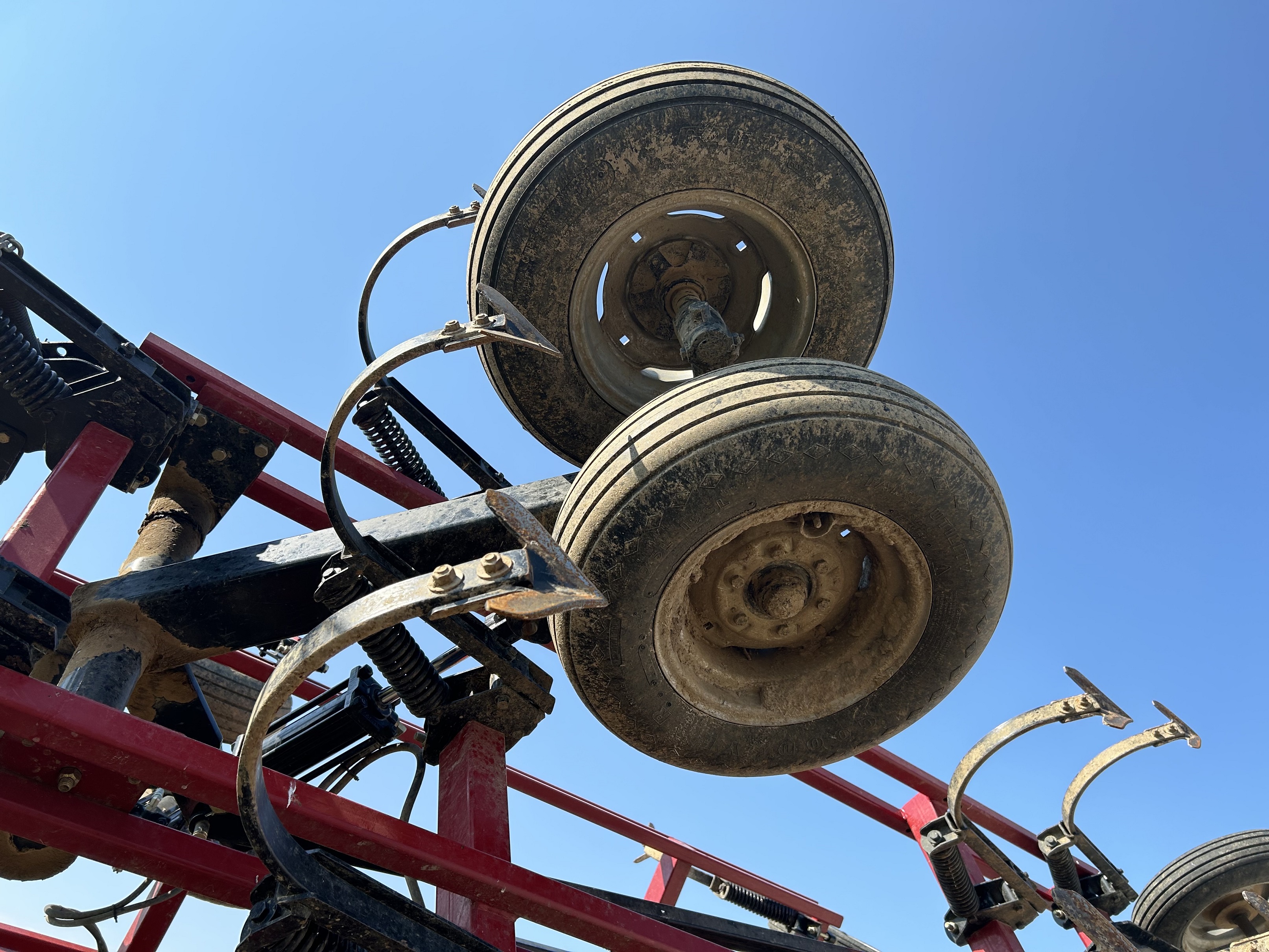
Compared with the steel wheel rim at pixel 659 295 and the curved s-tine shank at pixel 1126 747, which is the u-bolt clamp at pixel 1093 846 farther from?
the steel wheel rim at pixel 659 295

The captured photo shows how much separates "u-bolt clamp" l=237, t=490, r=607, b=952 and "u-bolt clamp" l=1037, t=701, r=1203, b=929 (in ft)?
10.4

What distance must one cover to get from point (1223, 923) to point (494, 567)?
681 centimetres

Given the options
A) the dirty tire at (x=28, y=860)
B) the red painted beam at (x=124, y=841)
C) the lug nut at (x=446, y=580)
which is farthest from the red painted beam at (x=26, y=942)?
the lug nut at (x=446, y=580)

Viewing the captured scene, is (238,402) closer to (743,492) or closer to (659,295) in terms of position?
(659,295)

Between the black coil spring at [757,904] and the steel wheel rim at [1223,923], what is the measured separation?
269 centimetres

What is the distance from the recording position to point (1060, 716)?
10.5 ft

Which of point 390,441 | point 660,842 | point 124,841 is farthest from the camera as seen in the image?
point 660,842

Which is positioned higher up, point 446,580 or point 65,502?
point 65,502

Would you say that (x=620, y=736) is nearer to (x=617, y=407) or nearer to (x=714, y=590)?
(x=714, y=590)

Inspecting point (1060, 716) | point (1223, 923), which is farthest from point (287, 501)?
point (1223, 923)

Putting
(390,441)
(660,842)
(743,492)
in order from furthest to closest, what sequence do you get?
(660,842), (390,441), (743,492)

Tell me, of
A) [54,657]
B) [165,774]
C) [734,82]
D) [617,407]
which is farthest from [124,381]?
[734,82]

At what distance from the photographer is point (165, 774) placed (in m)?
1.92

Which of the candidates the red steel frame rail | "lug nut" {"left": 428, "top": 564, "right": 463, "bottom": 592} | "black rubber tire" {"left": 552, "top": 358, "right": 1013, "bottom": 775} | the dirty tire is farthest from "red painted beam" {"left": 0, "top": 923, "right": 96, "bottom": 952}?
"lug nut" {"left": 428, "top": 564, "right": 463, "bottom": 592}
